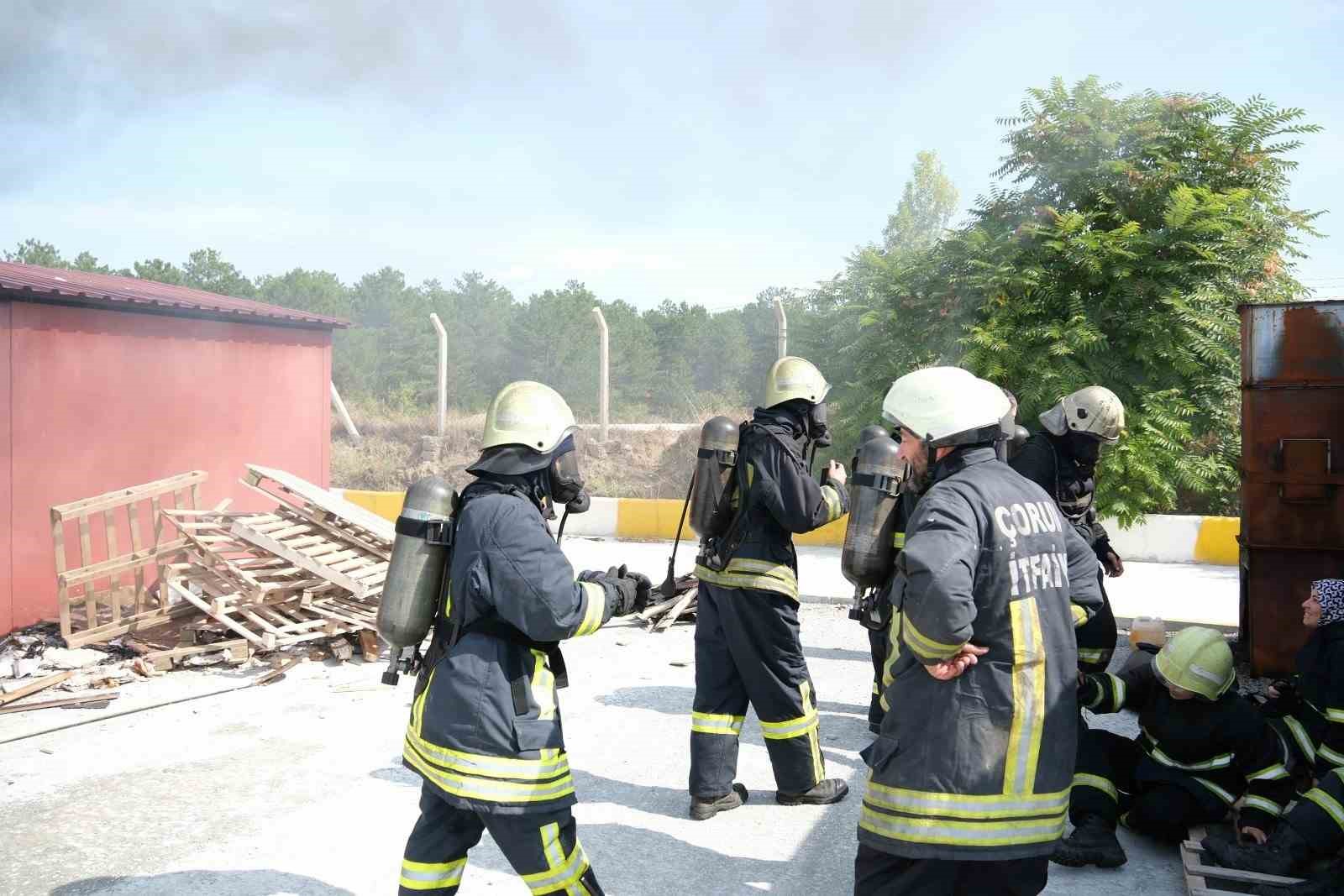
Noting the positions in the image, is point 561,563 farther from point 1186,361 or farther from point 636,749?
point 1186,361

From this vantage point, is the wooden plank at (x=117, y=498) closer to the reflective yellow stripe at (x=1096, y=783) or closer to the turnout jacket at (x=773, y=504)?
the turnout jacket at (x=773, y=504)

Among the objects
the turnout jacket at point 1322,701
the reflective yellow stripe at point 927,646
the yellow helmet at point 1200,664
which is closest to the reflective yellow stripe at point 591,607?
the reflective yellow stripe at point 927,646

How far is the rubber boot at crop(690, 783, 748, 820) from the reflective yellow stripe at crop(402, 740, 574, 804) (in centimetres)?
170

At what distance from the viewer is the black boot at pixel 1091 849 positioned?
3832 mm

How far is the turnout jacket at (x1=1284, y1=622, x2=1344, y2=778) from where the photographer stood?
3734 millimetres

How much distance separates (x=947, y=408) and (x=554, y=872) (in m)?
1.62

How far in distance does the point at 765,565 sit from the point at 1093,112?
930 cm

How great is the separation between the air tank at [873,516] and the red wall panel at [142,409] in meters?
6.92

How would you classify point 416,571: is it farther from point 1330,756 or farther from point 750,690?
point 1330,756

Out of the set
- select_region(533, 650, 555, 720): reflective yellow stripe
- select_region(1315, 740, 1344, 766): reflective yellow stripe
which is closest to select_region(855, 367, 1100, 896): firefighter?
select_region(533, 650, 555, 720): reflective yellow stripe

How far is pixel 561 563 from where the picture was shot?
2.85 m

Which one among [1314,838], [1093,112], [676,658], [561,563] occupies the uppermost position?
[1093,112]

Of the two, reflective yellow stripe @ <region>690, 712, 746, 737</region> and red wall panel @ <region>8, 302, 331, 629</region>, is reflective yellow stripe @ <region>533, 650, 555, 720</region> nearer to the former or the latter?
reflective yellow stripe @ <region>690, 712, 746, 737</region>

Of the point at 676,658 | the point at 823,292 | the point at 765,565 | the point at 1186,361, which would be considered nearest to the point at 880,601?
the point at 765,565
